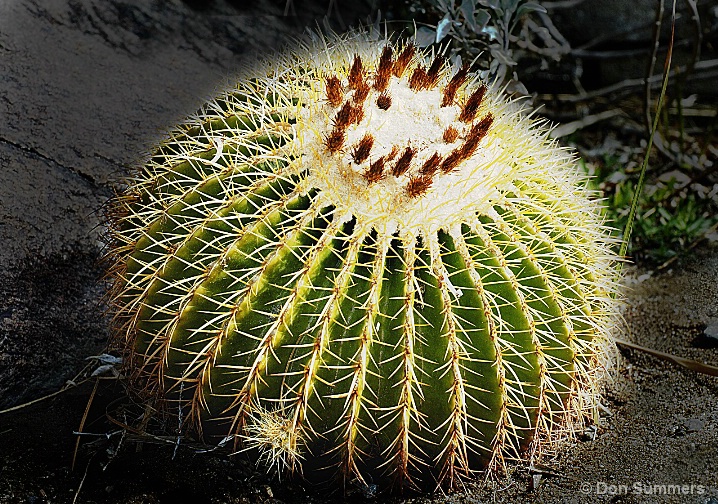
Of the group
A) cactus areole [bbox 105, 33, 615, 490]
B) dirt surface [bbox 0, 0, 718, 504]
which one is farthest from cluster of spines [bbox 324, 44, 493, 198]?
dirt surface [bbox 0, 0, 718, 504]

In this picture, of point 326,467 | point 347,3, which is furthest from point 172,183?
point 347,3

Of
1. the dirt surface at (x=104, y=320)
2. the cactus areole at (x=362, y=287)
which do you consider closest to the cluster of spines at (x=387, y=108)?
the cactus areole at (x=362, y=287)

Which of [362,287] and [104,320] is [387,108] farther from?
[104,320]

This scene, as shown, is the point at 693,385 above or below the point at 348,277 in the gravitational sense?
below

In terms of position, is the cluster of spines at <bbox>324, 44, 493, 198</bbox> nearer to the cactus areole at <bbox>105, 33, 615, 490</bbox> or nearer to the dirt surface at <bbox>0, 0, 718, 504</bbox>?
the cactus areole at <bbox>105, 33, 615, 490</bbox>

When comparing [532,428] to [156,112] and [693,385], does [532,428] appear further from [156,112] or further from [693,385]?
[156,112]

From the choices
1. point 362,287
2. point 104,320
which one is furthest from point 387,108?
point 104,320
